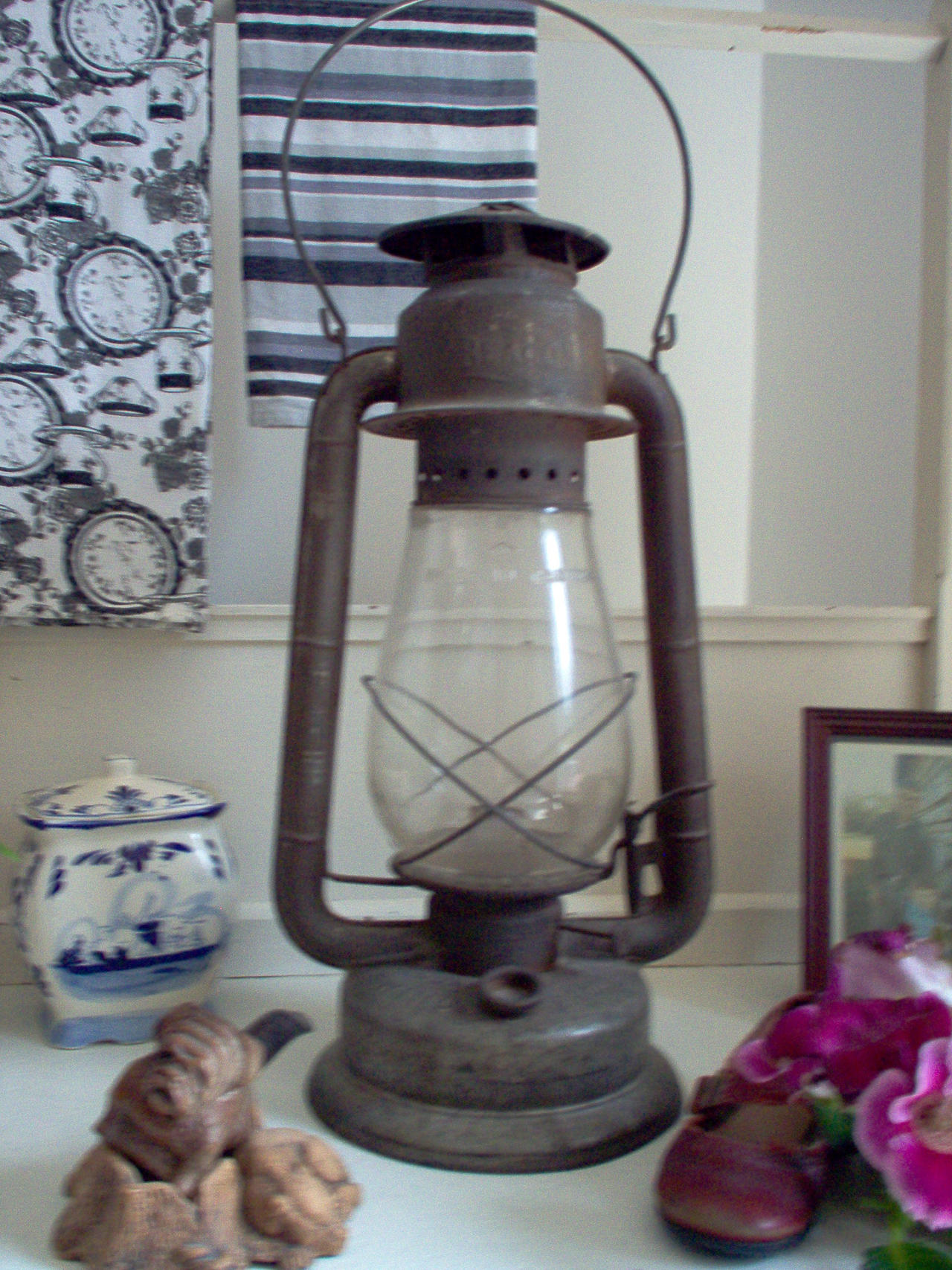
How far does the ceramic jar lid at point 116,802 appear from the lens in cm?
84

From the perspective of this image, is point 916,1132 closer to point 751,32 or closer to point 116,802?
point 116,802

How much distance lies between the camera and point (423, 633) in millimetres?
780

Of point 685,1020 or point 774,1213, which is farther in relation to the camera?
point 685,1020

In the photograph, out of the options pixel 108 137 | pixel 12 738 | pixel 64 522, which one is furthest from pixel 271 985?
pixel 108 137

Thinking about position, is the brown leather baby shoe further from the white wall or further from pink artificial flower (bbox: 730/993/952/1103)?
the white wall

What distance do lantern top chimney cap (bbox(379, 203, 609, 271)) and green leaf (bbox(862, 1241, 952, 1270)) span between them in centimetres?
60

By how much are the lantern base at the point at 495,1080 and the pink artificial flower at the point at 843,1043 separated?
92mm

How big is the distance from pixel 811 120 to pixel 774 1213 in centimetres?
138

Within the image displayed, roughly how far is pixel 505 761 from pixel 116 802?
1.01 ft

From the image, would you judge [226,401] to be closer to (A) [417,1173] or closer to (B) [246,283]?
(B) [246,283]

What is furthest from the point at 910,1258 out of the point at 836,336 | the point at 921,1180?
the point at 836,336

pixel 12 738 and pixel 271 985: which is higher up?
pixel 12 738

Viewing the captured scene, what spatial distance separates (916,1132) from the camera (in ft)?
1.78

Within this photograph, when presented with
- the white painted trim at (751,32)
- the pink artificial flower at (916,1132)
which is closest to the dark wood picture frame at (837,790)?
the pink artificial flower at (916,1132)
